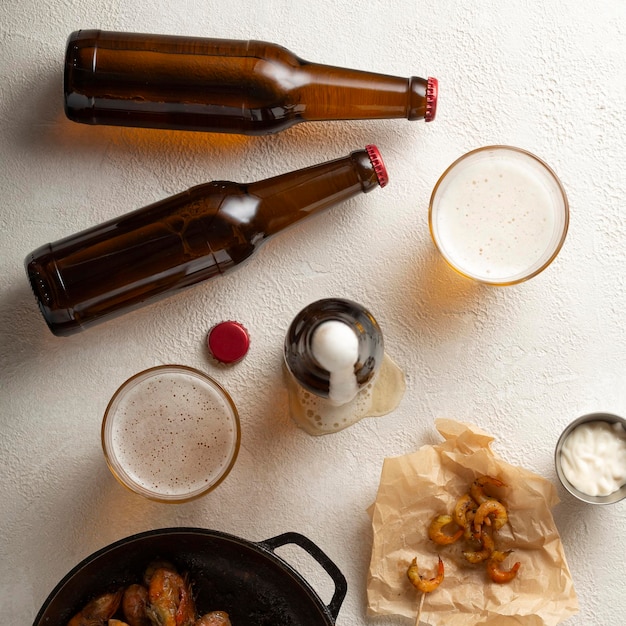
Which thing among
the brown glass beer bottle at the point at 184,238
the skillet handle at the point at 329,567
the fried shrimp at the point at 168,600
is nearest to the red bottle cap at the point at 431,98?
the brown glass beer bottle at the point at 184,238

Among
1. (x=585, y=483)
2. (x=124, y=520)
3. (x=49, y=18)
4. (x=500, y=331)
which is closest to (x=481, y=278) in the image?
(x=500, y=331)

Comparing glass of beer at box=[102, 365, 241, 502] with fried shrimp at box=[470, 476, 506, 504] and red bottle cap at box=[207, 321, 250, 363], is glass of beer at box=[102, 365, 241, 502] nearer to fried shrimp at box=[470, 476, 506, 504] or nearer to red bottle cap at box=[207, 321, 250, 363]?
red bottle cap at box=[207, 321, 250, 363]

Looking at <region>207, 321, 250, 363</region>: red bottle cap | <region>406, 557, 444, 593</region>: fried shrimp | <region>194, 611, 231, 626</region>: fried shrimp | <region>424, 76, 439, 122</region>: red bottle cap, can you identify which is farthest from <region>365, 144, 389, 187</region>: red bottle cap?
<region>194, 611, 231, 626</region>: fried shrimp

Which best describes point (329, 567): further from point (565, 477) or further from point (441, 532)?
point (565, 477)

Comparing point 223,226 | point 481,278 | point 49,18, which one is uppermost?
point 49,18

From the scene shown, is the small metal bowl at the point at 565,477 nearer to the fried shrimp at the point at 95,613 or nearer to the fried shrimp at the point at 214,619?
the fried shrimp at the point at 214,619

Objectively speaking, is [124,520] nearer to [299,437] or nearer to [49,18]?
[299,437]
